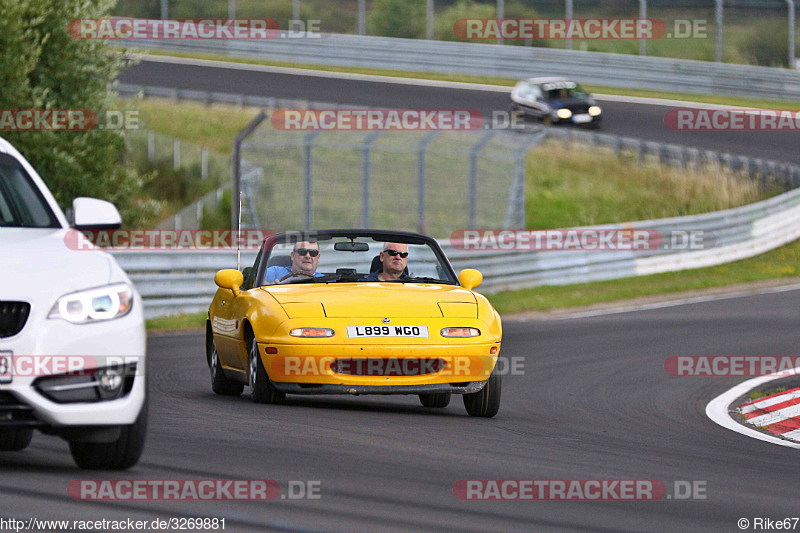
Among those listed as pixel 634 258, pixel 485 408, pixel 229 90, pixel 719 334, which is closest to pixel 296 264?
pixel 485 408

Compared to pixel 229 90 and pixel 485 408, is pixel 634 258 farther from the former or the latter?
pixel 229 90

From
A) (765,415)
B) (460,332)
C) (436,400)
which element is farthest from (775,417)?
(460,332)

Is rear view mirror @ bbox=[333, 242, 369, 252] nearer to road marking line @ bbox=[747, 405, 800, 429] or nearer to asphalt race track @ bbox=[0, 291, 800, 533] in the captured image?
asphalt race track @ bbox=[0, 291, 800, 533]

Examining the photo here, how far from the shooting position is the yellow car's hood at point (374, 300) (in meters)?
9.57

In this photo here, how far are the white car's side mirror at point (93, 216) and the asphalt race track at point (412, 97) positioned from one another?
→ 30.3m

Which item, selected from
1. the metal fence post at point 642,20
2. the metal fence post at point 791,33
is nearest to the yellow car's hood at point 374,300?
the metal fence post at point 791,33

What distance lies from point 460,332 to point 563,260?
556 inches

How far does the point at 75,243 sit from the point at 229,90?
121 feet

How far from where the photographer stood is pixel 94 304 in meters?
6.31

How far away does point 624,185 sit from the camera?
34.3m

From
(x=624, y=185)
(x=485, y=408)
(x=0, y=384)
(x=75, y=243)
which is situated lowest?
(x=624, y=185)

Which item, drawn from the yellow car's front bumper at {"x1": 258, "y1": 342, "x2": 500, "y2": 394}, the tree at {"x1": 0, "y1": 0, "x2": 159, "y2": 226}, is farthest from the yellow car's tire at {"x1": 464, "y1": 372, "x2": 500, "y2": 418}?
the tree at {"x1": 0, "y1": 0, "x2": 159, "y2": 226}

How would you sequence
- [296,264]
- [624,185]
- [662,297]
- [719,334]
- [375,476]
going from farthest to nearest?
[624,185] → [662,297] → [719,334] → [296,264] → [375,476]

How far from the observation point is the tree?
22.2 meters
